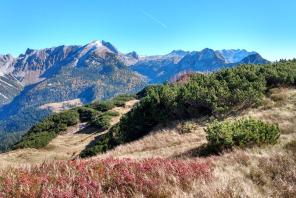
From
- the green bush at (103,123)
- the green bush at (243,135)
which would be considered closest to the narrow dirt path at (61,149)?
the green bush at (103,123)

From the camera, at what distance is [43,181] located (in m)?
8.24

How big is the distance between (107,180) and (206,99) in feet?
82.0

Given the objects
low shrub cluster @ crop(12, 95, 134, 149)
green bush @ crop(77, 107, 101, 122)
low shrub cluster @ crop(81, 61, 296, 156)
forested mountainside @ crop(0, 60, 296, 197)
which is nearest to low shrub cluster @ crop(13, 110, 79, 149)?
low shrub cluster @ crop(12, 95, 134, 149)

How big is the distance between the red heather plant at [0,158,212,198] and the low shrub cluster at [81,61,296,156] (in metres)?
23.1

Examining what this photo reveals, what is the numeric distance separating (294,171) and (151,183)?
9.45 feet

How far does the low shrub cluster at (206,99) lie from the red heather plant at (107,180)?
23.1m

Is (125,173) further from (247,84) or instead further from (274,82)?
(274,82)

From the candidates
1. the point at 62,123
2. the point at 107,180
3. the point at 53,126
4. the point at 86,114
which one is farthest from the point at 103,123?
the point at 107,180

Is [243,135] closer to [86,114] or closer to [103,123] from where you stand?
[103,123]

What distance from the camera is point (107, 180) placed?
856 centimetres

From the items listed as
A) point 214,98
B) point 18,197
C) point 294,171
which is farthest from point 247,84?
point 18,197

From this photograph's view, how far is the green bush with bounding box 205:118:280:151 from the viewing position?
15.5 metres

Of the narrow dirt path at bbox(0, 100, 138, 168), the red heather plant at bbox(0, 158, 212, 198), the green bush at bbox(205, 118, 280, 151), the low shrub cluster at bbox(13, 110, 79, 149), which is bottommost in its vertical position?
the narrow dirt path at bbox(0, 100, 138, 168)

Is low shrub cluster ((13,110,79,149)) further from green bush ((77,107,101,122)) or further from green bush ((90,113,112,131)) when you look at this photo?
green bush ((90,113,112,131))
